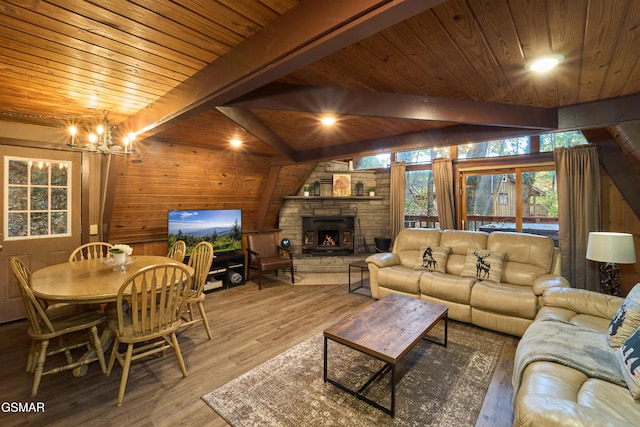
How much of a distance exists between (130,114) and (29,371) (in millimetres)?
2453

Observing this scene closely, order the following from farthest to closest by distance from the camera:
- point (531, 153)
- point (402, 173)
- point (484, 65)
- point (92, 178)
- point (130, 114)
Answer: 1. point (402, 173)
2. point (531, 153)
3. point (92, 178)
4. point (130, 114)
5. point (484, 65)

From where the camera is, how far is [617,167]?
142 inches

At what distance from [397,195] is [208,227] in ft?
12.3

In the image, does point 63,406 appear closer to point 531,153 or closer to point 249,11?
point 249,11

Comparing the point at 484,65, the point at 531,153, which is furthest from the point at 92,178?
the point at 531,153

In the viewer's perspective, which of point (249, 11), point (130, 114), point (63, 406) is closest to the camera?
point (249, 11)

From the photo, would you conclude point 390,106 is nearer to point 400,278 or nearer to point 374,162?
point 400,278

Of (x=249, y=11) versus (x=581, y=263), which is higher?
(x=249, y=11)

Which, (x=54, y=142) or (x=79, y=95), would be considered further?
(x=54, y=142)

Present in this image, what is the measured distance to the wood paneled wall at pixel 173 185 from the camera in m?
3.71

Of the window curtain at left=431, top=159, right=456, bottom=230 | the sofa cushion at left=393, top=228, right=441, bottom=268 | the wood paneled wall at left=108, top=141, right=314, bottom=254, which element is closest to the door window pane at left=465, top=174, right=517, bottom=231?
the window curtain at left=431, top=159, right=456, bottom=230

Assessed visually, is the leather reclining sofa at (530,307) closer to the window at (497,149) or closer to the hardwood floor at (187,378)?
the hardwood floor at (187,378)

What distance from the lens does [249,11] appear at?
138 cm

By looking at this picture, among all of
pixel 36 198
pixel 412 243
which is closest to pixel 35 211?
pixel 36 198
